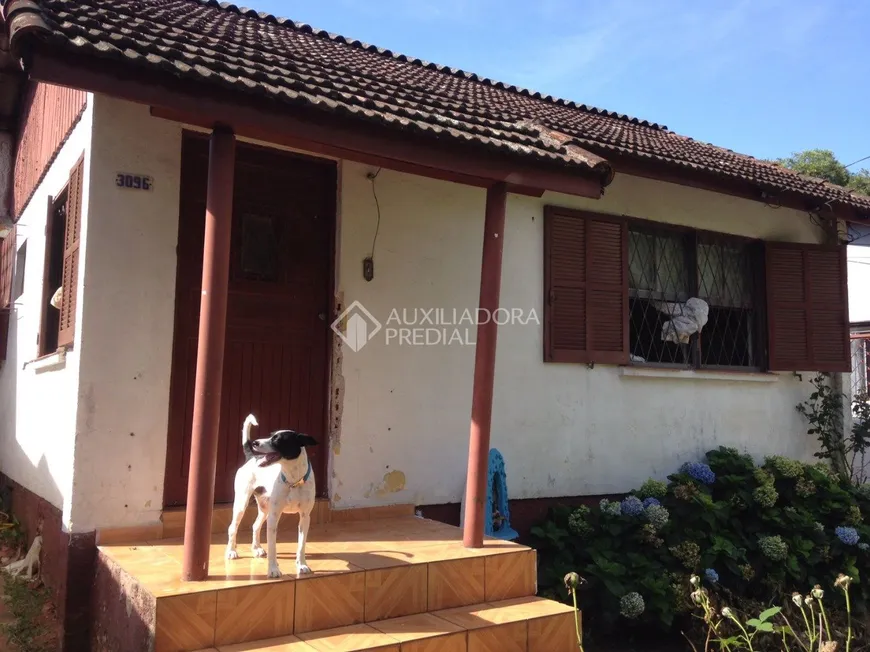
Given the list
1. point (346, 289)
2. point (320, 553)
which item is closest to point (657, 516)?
point (320, 553)

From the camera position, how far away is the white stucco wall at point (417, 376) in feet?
13.1

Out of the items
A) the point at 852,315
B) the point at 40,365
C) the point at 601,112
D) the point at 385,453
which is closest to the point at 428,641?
the point at 385,453

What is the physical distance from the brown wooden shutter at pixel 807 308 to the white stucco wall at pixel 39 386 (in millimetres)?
6282

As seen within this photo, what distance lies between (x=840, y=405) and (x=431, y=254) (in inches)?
195

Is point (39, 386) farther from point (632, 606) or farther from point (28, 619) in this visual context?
point (632, 606)

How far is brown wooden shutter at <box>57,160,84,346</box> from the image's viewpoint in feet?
13.8

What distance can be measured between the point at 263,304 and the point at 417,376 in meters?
1.27

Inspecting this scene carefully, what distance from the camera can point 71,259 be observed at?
440 centimetres

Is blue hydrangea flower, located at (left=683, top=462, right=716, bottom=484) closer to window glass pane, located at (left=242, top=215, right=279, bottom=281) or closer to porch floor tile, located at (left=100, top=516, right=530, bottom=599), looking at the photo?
porch floor tile, located at (left=100, top=516, right=530, bottom=599)

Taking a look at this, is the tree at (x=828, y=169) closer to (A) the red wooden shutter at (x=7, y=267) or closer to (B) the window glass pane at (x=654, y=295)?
(B) the window glass pane at (x=654, y=295)

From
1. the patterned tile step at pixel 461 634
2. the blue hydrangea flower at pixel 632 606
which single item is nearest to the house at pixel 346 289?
the patterned tile step at pixel 461 634

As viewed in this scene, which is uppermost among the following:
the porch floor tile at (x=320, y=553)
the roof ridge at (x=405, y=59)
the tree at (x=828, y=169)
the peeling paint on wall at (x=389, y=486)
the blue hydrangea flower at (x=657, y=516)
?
the tree at (x=828, y=169)

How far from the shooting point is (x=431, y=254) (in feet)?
17.3

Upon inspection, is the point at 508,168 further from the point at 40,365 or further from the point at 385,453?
the point at 40,365
